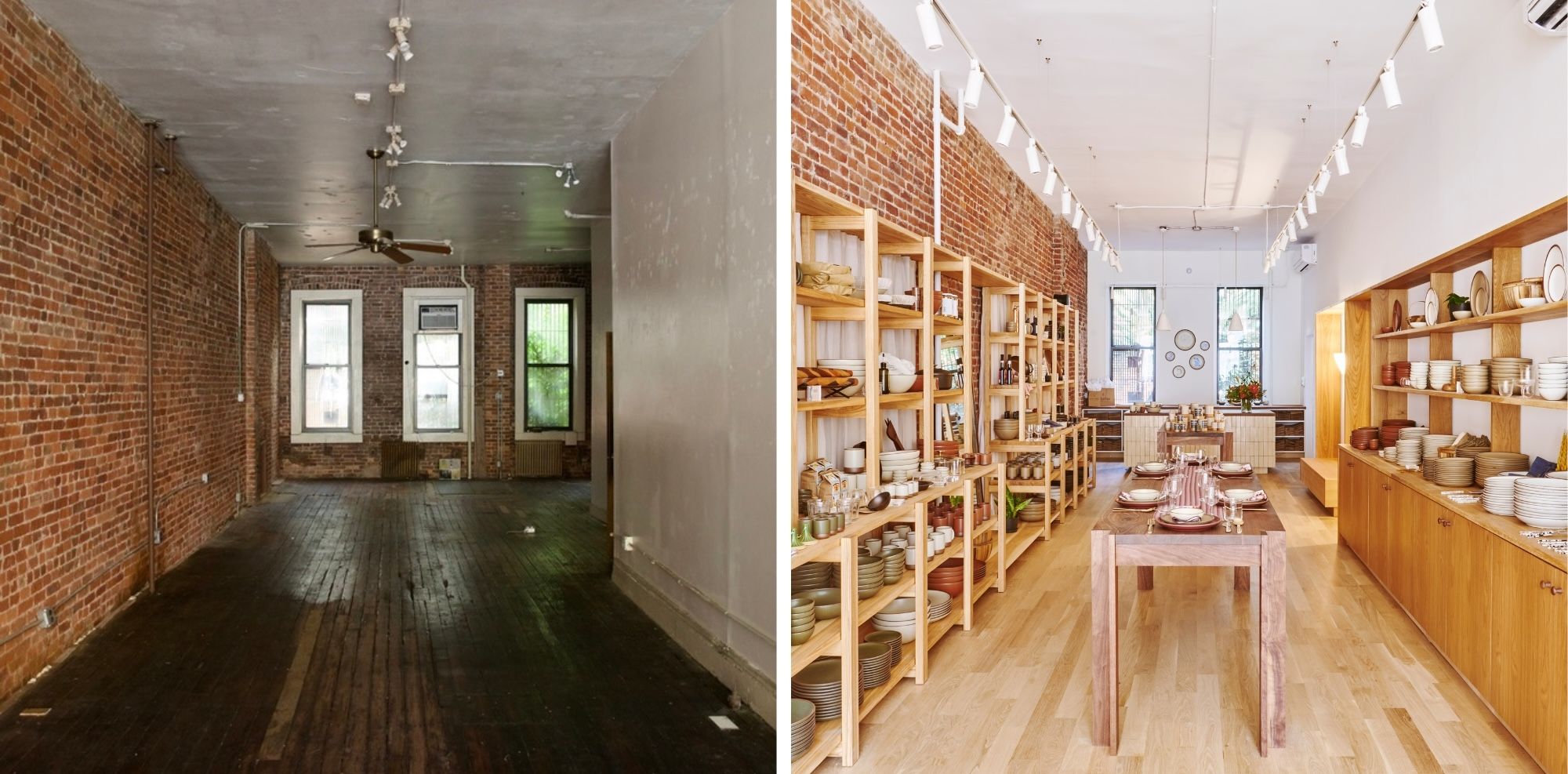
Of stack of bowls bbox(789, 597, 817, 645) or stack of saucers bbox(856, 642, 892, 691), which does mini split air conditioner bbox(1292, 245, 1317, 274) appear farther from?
stack of bowls bbox(789, 597, 817, 645)

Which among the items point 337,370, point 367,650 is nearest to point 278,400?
point 337,370

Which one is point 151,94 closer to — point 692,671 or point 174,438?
point 174,438

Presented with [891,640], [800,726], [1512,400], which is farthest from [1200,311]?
[800,726]

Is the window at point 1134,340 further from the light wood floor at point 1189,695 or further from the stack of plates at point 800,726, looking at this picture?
the stack of plates at point 800,726

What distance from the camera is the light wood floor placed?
11.4 feet

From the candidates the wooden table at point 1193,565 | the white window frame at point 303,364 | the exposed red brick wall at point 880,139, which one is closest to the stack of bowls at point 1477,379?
the wooden table at point 1193,565

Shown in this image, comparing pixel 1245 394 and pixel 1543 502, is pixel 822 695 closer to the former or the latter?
pixel 1543 502

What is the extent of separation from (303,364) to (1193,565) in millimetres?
13867

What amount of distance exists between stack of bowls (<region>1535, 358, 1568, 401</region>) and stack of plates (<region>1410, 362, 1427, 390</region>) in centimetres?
190

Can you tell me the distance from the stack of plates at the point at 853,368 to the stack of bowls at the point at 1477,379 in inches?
131

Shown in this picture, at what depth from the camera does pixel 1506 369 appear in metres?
5.05

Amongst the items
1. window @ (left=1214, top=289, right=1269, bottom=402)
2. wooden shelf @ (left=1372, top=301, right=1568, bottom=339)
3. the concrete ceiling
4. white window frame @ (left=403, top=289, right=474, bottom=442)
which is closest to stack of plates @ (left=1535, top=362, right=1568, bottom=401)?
wooden shelf @ (left=1372, top=301, right=1568, bottom=339)

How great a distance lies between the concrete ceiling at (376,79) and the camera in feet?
15.9

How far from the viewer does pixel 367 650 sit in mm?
5105
